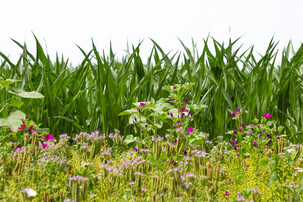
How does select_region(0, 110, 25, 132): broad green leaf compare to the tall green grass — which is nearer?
select_region(0, 110, 25, 132): broad green leaf

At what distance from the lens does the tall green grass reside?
12.8ft

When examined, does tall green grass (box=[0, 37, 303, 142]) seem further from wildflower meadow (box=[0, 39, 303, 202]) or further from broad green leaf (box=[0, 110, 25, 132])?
broad green leaf (box=[0, 110, 25, 132])

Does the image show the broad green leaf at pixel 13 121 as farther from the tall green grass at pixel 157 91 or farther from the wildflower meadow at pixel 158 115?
the tall green grass at pixel 157 91

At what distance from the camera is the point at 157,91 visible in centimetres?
404

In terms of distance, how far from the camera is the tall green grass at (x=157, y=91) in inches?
154

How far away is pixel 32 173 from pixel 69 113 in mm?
1720

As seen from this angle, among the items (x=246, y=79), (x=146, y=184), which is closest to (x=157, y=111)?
(x=146, y=184)

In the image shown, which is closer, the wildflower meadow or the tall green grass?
the wildflower meadow

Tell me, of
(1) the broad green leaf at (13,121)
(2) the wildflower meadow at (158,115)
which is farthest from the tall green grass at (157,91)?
(1) the broad green leaf at (13,121)

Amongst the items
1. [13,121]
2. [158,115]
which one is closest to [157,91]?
[158,115]

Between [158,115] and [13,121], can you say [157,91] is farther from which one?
[13,121]

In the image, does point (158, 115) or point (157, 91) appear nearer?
point (158, 115)

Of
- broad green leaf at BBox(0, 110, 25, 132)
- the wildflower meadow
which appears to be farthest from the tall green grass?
broad green leaf at BBox(0, 110, 25, 132)

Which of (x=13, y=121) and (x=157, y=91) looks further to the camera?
(x=157, y=91)
